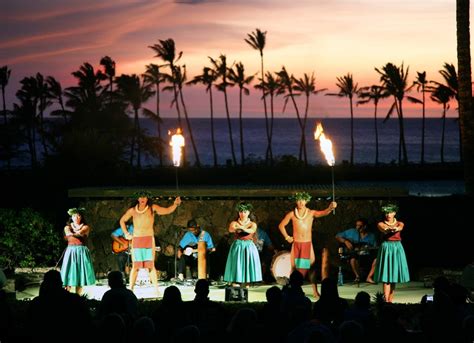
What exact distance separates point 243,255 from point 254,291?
1072mm

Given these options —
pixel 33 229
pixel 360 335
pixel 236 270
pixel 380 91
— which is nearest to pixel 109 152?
pixel 33 229

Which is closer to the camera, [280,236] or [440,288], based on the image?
[440,288]

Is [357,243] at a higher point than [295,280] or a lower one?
higher

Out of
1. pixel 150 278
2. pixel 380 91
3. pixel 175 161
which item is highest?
pixel 380 91

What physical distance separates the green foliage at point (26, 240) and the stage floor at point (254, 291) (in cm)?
201

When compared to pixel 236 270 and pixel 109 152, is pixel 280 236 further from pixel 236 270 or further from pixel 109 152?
pixel 109 152

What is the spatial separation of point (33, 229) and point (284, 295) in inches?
371

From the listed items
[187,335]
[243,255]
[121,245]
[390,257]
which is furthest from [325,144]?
[187,335]

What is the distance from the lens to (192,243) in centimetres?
1814

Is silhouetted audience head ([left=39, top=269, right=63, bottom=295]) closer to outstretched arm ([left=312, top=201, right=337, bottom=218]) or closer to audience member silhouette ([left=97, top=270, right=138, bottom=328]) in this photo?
audience member silhouette ([left=97, top=270, right=138, bottom=328])

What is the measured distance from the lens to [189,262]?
18312 mm

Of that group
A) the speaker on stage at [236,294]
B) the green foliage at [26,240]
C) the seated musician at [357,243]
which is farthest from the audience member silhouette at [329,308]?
the green foliage at [26,240]

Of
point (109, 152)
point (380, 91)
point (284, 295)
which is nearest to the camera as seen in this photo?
point (284, 295)

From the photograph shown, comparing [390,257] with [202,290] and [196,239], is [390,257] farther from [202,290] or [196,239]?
[202,290]
